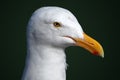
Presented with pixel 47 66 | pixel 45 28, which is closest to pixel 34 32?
pixel 45 28

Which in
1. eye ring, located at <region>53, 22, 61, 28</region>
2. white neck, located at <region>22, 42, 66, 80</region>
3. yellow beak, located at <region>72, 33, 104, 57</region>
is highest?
eye ring, located at <region>53, 22, 61, 28</region>

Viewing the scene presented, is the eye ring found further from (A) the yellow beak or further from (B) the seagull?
(A) the yellow beak

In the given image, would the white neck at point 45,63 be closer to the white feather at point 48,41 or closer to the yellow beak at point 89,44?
the white feather at point 48,41

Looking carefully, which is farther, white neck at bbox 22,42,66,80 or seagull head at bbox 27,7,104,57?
white neck at bbox 22,42,66,80

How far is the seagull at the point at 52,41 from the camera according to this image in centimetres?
281

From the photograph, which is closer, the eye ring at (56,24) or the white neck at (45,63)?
the eye ring at (56,24)

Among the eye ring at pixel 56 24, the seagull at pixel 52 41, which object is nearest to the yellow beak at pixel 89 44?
the seagull at pixel 52 41

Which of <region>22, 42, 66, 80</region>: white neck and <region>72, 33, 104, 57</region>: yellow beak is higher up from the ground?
<region>72, 33, 104, 57</region>: yellow beak

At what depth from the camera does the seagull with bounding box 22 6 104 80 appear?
2.81 meters

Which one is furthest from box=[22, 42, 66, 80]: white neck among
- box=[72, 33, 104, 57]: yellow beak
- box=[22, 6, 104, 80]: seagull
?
box=[72, 33, 104, 57]: yellow beak

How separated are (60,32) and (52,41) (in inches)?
4.3

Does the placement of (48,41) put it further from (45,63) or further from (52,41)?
(45,63)

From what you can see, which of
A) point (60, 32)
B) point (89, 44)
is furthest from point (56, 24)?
point (89, 44)

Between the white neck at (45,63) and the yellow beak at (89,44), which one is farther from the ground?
the yellow beak at (89,44)
